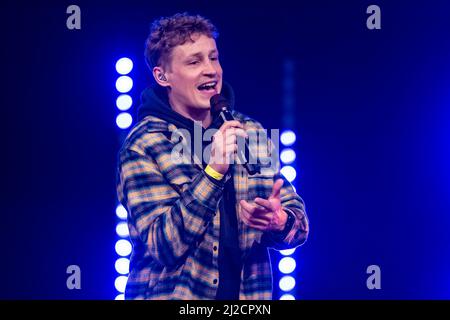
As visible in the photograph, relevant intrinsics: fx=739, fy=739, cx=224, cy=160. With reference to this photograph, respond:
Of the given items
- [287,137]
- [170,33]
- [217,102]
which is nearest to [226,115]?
[217,102]

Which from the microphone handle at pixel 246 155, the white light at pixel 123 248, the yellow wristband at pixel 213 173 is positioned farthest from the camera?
the white light at pixel 123 248

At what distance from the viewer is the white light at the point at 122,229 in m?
3.08

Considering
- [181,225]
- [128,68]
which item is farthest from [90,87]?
[181,225]

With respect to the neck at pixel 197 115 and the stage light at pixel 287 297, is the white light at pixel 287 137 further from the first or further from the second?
the stage light at pixel 287 297

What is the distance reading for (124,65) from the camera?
123 inches

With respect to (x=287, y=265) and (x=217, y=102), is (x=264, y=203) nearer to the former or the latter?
(x=287, y=265)

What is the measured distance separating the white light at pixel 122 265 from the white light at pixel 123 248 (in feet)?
0.08

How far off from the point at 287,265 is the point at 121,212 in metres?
0.73

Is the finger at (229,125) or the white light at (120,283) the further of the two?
the white light at (120,283)

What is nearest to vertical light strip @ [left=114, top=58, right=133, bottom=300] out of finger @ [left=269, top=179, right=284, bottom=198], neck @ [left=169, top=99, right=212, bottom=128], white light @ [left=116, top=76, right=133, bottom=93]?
white light @ [left=116, top=76, right=133, bottom=93]

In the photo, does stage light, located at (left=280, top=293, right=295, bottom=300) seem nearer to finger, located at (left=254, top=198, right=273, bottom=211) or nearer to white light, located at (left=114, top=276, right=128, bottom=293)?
finger, located at (left=254, top=198, right=273, bottom=211)

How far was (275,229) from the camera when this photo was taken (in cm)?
302

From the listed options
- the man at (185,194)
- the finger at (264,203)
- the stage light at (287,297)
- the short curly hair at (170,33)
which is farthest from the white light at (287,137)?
the stage light at (287,297)
